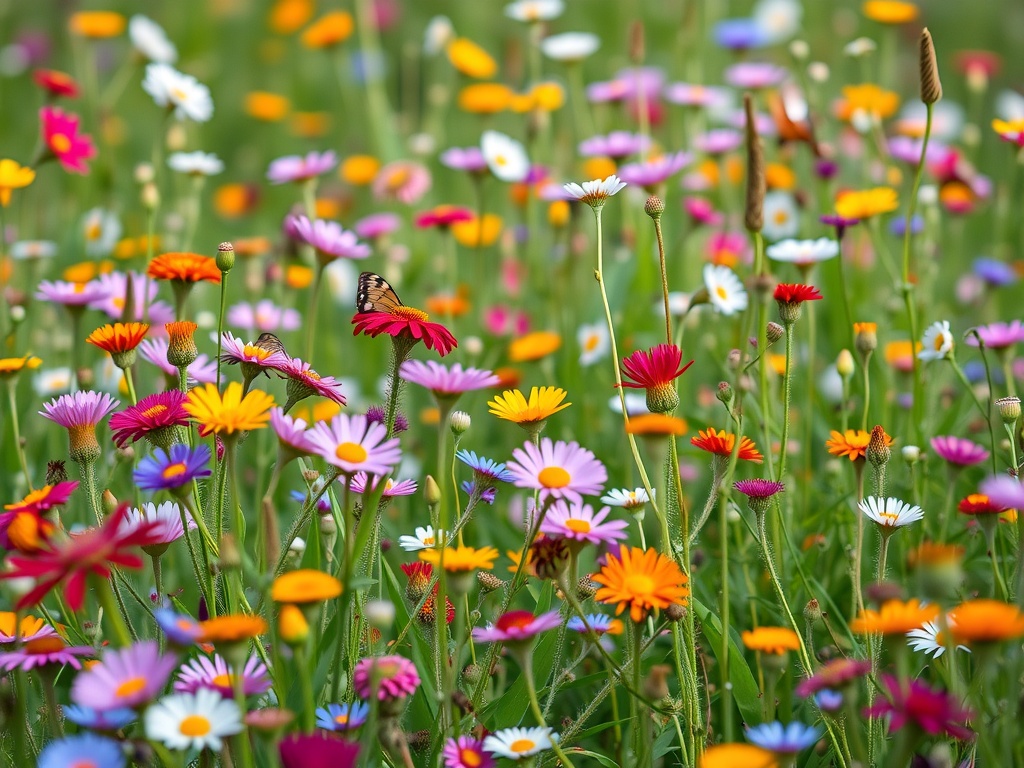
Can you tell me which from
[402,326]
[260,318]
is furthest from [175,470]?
[260,318]

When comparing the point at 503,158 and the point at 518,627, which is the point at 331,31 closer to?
the point at 503,158

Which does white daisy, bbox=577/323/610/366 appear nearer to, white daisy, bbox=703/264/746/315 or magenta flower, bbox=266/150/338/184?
white daisy, bbox=703/264/746/315

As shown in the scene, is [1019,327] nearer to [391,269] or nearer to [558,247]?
[558,247]

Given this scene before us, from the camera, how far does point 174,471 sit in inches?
38.7

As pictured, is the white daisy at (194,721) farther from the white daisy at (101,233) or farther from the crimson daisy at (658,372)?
the white daisy at (101,233)

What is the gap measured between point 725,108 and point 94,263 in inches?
75.5

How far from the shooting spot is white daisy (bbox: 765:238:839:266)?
1.56 meters

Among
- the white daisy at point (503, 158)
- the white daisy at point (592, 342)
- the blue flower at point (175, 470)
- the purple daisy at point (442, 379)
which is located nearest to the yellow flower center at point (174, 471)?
the blue flower at point (175, 470)

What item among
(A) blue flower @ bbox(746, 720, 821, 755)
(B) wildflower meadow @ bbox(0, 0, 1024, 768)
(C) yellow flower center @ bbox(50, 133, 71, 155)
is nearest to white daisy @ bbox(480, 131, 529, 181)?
(B) wildflower meadow @ bbox(0, 0, 1024, 768)

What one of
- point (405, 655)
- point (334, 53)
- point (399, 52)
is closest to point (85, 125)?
point (334, 53)

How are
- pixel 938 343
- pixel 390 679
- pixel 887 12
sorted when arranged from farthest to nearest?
pixel 887 12
pixel 938 343
pixel 390 679

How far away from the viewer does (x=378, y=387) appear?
2.13m

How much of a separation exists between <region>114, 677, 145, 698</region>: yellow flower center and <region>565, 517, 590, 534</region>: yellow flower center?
1.36ft

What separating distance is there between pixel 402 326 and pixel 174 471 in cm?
28
